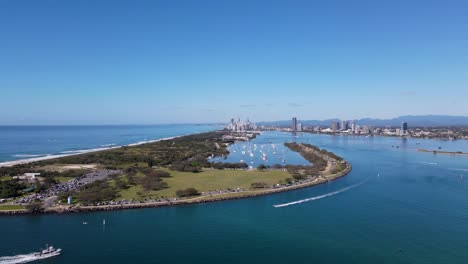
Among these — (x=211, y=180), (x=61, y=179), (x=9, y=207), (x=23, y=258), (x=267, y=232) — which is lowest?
(x=267, y=232)

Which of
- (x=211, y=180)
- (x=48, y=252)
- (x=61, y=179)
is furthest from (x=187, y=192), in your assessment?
(x=61, y=179)

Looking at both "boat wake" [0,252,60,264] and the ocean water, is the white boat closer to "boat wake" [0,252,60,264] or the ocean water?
"boat wake" [0,252,60,264]

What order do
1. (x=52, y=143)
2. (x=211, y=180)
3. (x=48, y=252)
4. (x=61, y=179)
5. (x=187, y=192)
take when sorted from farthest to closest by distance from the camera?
1. (x=52, y=143)
2. (x=211, y=180)
3. (x=61, y=179)
4. (x=187, y=192)
5. (x=48, y=252)

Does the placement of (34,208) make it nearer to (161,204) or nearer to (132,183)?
(161,204)

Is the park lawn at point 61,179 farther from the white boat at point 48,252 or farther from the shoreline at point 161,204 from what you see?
the white boat at point 48,252

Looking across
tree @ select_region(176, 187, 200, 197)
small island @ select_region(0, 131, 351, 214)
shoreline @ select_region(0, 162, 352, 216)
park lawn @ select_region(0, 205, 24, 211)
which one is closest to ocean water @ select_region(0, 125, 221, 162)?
small island @ select_region(0, 131, 351, 214)

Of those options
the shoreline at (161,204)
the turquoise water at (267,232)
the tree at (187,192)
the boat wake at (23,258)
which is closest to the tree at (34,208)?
the shoreline at (161,204)

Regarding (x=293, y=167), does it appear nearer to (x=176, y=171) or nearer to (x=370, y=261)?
(x=176, y=171)

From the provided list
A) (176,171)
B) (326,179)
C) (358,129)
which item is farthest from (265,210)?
(358,129)
